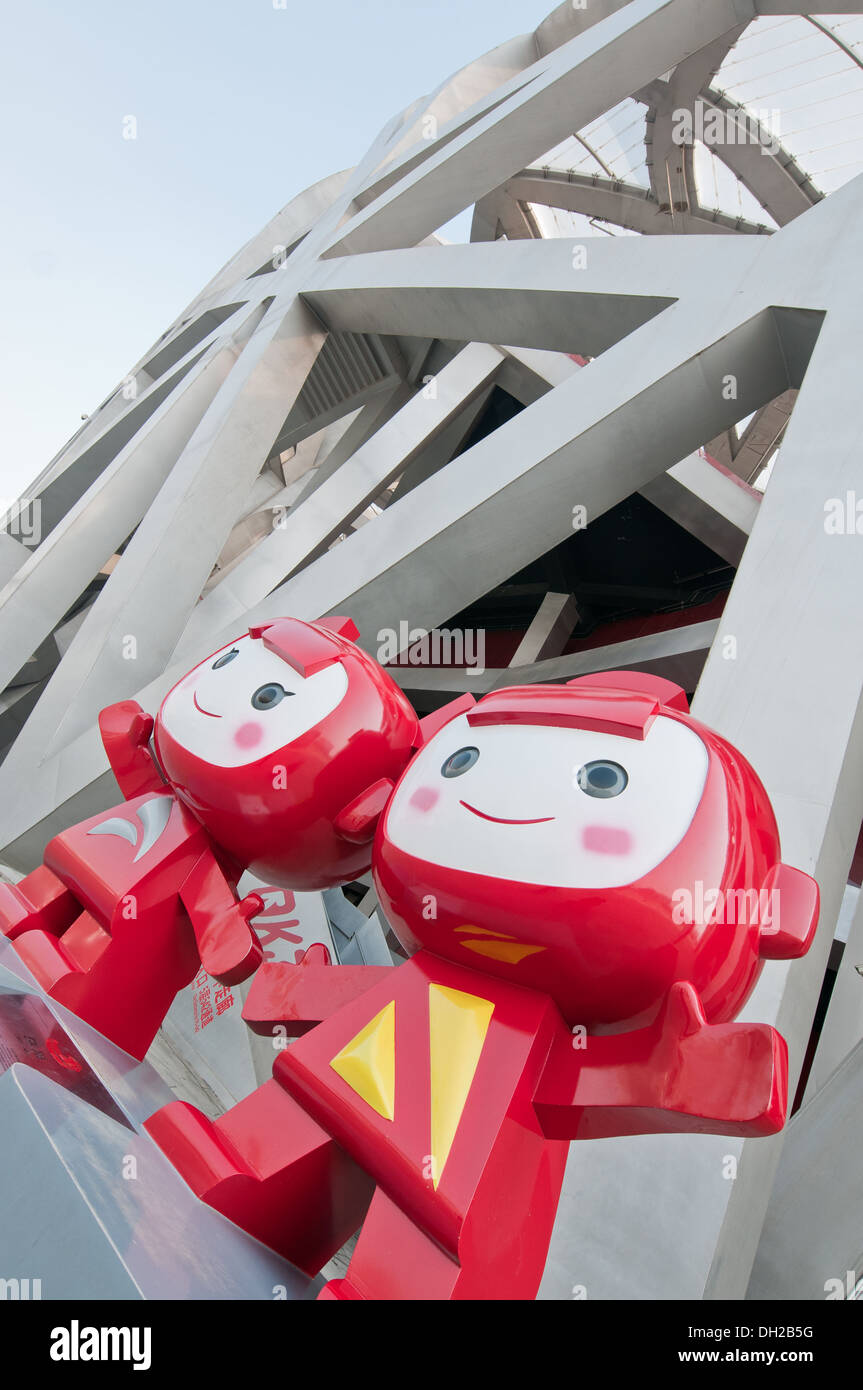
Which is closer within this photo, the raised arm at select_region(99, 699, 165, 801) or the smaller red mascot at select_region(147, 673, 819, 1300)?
the smaller red mascot at select_region(147, 673, 819, 1300)

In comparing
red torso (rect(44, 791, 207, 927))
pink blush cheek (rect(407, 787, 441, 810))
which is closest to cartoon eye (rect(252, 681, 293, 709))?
red torso (rect(44, 791, 207, 927))

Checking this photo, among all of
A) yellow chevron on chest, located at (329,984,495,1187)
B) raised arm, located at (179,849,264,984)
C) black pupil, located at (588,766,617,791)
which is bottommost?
raised arm, located at (179,849,264,984)

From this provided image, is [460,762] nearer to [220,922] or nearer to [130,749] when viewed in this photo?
[220,922]

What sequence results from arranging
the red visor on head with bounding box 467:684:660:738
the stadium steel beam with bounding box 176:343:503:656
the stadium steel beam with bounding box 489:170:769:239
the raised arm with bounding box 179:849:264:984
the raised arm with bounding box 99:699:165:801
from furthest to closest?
the stadium steel beam with bounding box 489:170:769:239 → the stadium steel beam with bounding box 176:343:503:656 → the raised arm with bounding box 99:699:165:801 → the raised arm with bounding box 179:849:264:984 → the red visor on head with bounding box 467:684:660:738

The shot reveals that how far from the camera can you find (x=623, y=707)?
200 centimetres

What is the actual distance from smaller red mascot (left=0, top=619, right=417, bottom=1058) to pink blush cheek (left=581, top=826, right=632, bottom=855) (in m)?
0.95

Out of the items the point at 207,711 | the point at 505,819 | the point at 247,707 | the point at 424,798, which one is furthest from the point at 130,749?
the point at 505,819

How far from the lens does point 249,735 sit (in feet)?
8.34

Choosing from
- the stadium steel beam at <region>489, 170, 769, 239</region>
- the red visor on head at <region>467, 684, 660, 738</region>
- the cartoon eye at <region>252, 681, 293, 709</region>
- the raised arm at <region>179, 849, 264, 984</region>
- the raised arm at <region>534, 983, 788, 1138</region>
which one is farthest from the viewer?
the stadium steel beam at <region>489, 170, 769, 239</region>

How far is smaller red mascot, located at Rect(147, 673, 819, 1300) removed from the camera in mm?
1626

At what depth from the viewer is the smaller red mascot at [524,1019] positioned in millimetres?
1626

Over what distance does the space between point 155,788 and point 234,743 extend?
80 centimetres

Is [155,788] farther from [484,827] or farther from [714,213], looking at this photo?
[714,213]

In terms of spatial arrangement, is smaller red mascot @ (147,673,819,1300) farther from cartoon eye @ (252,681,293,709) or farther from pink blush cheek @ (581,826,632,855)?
cartoon eye @ (252,681,293,709)
